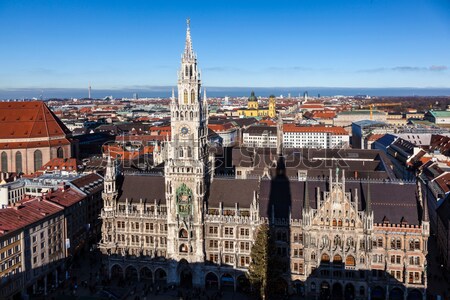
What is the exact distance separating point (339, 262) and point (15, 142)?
9946cm

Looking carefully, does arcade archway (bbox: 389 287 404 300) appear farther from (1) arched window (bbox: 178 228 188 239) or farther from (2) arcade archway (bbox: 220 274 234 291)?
(1) arched window (bbox: 178 228 188 239)

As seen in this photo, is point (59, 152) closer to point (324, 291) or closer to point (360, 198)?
point (324, 291)

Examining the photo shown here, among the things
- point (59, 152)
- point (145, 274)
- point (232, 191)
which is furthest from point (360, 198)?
point (59, 152)

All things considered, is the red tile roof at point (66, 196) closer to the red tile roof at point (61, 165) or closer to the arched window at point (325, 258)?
the red tile roof at point (61, 165)

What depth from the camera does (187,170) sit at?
246ft

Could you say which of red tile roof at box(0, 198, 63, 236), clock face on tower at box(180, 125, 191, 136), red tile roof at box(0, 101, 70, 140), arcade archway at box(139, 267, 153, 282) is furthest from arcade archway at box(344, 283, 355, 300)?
red tile roof at box(0, 101, 70, 140)

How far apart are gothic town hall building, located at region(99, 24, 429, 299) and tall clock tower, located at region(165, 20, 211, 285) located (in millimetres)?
154

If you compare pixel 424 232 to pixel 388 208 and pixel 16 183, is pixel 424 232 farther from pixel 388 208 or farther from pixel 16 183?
pixel 16 183

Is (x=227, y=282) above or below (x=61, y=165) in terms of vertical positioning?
below

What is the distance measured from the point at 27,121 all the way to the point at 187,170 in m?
82.6

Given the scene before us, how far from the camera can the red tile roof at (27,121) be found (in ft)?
448

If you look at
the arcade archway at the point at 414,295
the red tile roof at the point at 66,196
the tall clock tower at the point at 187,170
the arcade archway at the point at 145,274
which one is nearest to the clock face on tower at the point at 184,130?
the tall clock tower at the point at 187,170

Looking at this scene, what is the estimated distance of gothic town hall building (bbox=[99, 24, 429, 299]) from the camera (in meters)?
69.3

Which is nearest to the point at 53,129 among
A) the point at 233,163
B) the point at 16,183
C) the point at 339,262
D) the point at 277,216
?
the point at 16,183
